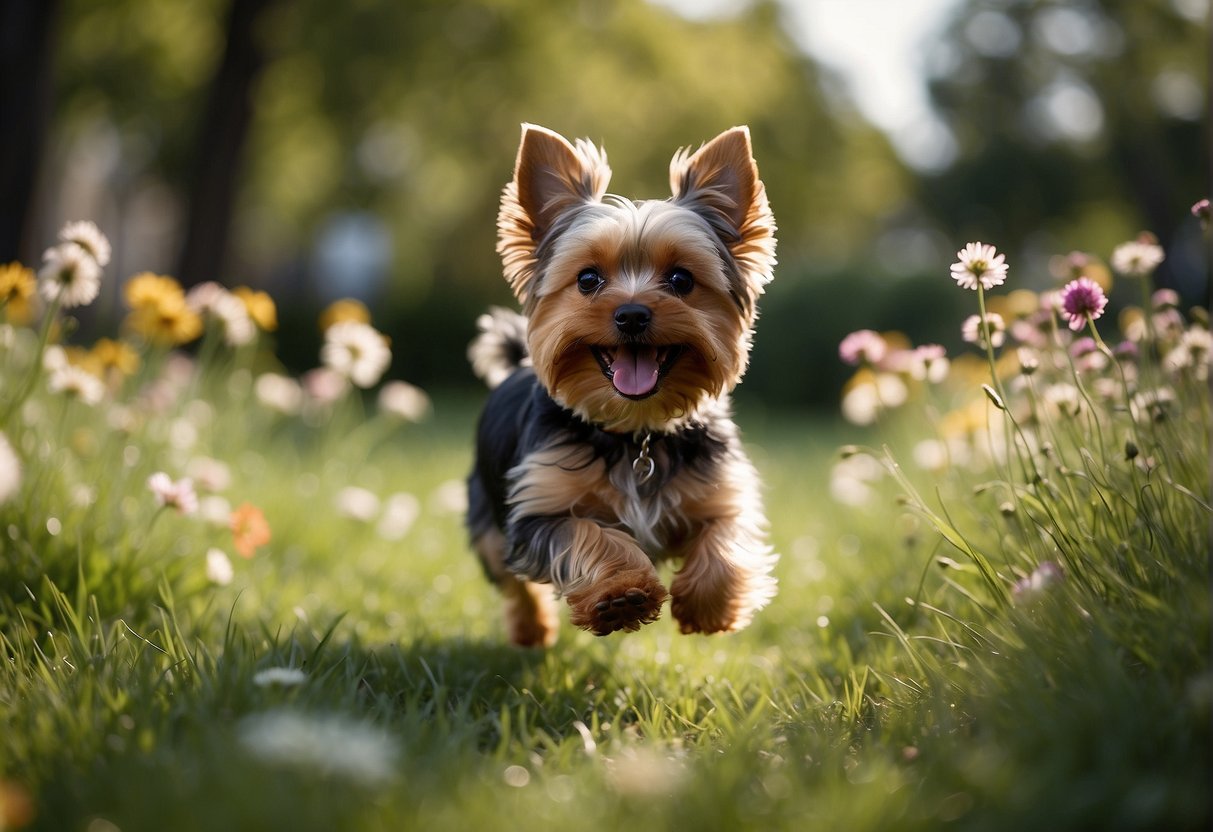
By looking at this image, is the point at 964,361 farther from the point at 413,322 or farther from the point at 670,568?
the point at 413,322

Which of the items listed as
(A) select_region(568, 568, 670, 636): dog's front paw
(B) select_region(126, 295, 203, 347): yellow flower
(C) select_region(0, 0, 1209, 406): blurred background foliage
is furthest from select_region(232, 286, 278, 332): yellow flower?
(C) select_region(0, 0, 1209, 406): blurred background foliage

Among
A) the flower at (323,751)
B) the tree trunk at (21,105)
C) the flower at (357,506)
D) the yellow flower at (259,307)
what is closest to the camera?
the flower at (323,751)

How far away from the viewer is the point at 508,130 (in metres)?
18.4

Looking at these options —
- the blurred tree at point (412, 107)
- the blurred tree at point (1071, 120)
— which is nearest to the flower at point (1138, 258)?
the blurred tree at point (412, 107)

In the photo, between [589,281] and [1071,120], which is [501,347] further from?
[1071,120]

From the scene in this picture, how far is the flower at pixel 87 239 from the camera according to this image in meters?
3.87

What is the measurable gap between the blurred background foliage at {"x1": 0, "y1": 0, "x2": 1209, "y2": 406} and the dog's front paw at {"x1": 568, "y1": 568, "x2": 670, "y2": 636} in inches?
188

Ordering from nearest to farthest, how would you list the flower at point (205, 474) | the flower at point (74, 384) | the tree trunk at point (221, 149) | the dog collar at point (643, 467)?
1. the dog collar at point (643, 467)
2. the flower at point (74, 384)
3. the flower at point (205, 474)
4. the tree trunk at point (221, 149)

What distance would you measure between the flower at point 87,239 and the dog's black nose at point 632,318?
2.03 meters

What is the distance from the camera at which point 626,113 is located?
61.4 feet

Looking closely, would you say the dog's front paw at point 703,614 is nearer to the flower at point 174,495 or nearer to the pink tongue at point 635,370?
the pink tongue at point 635,370

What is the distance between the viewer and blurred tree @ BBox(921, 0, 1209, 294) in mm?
28719

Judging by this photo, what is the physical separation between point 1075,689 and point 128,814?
211 cm

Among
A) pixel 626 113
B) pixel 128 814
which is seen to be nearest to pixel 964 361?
pixel 128 814
